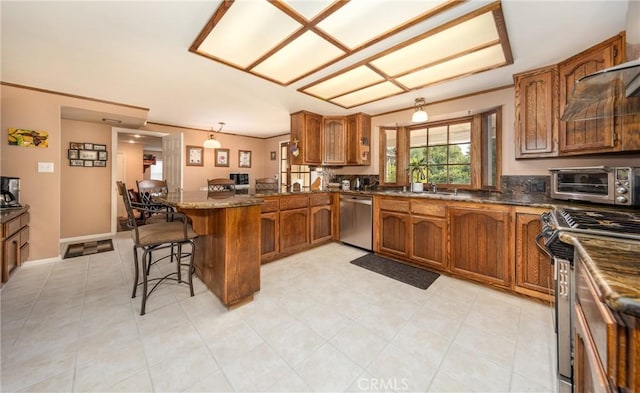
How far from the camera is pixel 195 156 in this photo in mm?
5289

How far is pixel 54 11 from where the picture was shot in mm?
1577

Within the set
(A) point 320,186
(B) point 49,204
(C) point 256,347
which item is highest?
(A) point 320,186

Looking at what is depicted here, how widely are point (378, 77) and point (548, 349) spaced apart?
2.62 m

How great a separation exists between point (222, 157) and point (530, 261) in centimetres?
578

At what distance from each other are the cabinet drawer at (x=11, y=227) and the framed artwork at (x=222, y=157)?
11.1ft

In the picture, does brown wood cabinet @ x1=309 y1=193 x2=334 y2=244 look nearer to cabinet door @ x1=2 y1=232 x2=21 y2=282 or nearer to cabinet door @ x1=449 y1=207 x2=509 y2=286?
cabinet door @ x1=449 y1=207 x2=509 y2=286

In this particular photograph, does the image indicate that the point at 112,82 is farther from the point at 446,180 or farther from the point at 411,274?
the point at 446,180

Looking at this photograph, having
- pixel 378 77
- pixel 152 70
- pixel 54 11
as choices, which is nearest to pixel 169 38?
pixel 54 11

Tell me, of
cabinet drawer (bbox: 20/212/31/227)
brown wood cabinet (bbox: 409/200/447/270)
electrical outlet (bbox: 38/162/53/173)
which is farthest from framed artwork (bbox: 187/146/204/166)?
brown wood cabinet (bbox: 409/200/447/270)

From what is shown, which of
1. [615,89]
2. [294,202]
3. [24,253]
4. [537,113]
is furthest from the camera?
[294,202]

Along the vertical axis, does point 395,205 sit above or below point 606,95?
below

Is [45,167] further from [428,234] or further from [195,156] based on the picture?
[428,234]

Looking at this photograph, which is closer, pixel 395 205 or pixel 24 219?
pixel 24 219

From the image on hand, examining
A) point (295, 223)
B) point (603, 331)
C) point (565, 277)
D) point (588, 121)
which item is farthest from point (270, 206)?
point (588, 121)
